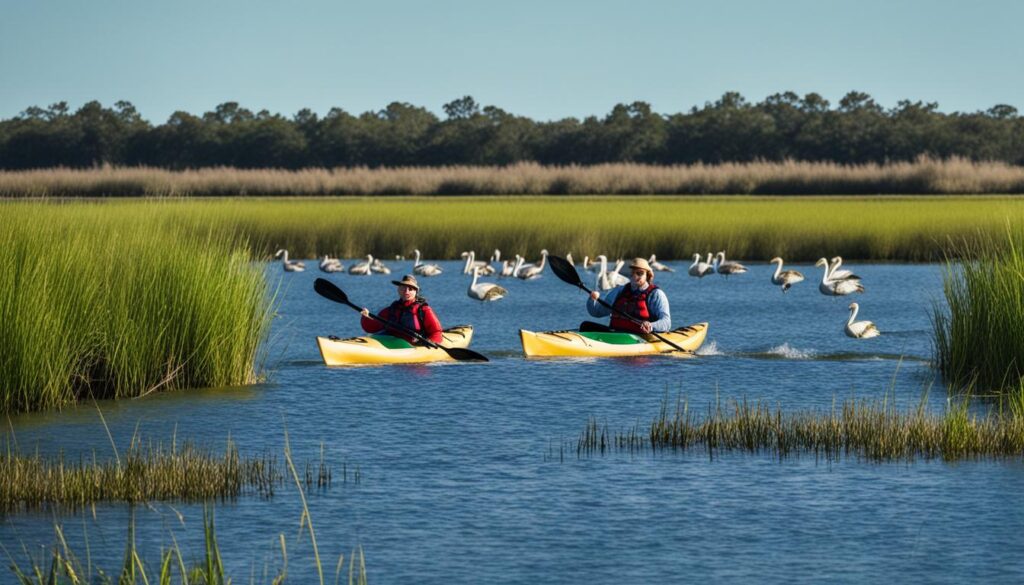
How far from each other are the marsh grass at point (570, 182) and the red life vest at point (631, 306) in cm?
4375

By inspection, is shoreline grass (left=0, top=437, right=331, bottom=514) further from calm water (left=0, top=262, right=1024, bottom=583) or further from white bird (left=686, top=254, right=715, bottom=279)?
white bird (left=686, top=254, right=715, bottom=279)

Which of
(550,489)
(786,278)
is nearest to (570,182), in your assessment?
(786,278)

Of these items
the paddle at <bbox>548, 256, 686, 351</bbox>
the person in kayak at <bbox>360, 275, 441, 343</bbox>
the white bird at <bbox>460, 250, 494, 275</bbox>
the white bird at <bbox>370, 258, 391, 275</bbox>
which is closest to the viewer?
the person in kayak at <bbox>360, 275, 441, 343</bbox>

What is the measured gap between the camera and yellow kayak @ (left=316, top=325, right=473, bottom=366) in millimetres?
20609

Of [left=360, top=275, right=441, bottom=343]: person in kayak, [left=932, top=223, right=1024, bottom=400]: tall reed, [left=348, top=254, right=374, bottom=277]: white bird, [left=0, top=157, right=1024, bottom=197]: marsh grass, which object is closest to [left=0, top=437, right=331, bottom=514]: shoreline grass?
[left=932, top=223, right=1024, bottom=400]: tall reed

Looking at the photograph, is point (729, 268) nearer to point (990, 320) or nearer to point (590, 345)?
point (590, 345)

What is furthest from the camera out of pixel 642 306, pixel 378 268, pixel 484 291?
pixel 378 268

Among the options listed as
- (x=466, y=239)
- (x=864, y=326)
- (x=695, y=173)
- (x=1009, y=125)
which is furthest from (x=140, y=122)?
(x=864, y=326)

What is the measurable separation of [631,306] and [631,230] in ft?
72.3

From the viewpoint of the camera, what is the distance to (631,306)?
21953 mm

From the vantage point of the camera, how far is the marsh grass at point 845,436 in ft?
45.6

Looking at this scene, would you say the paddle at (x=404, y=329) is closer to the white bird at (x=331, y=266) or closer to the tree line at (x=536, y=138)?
the white bird at (x=331, y=266)

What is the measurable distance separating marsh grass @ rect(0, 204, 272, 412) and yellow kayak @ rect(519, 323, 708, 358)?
4307 mm

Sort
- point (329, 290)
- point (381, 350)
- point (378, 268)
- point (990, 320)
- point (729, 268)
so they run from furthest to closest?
point (378, 268)
point (729, 268)
point (381, 350)
point (329, 290)
point (990, 320)
